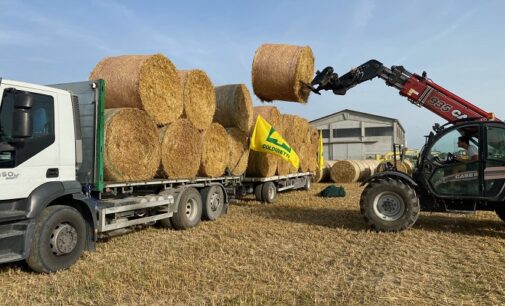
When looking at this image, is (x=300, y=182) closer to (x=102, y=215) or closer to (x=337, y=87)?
(x=337, y=87)

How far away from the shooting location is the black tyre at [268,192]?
44.2 feet

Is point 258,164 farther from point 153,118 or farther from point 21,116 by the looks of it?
point 21,116

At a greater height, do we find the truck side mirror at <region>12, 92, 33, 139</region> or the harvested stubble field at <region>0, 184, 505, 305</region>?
the truck side mirror at <region>12, 92, 33, 139</region>

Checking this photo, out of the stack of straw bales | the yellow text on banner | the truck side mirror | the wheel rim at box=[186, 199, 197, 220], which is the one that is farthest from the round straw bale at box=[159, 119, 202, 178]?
the truck side mirror

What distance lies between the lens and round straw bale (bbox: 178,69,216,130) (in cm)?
929

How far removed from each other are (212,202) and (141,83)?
137 inches

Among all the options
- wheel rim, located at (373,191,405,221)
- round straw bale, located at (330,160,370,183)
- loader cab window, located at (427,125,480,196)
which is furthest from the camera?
round straw bale, located at (330,160,370,183)

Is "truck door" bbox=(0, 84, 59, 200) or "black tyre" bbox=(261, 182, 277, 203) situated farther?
"black tyre" bbox=(261, 182, 277, 203)

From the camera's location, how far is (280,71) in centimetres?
1023

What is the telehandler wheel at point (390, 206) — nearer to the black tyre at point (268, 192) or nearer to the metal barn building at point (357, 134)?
the black tyre at point (268, 192)

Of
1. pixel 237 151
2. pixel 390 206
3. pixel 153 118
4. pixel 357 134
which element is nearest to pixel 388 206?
pixel 390 206

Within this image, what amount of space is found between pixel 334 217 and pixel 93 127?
595 cm

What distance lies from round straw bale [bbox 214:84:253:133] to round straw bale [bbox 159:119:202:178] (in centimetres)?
196

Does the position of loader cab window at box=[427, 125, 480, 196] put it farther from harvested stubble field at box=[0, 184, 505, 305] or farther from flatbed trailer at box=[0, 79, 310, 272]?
flatbed trailer at box=[0, 79, 310, 272]
